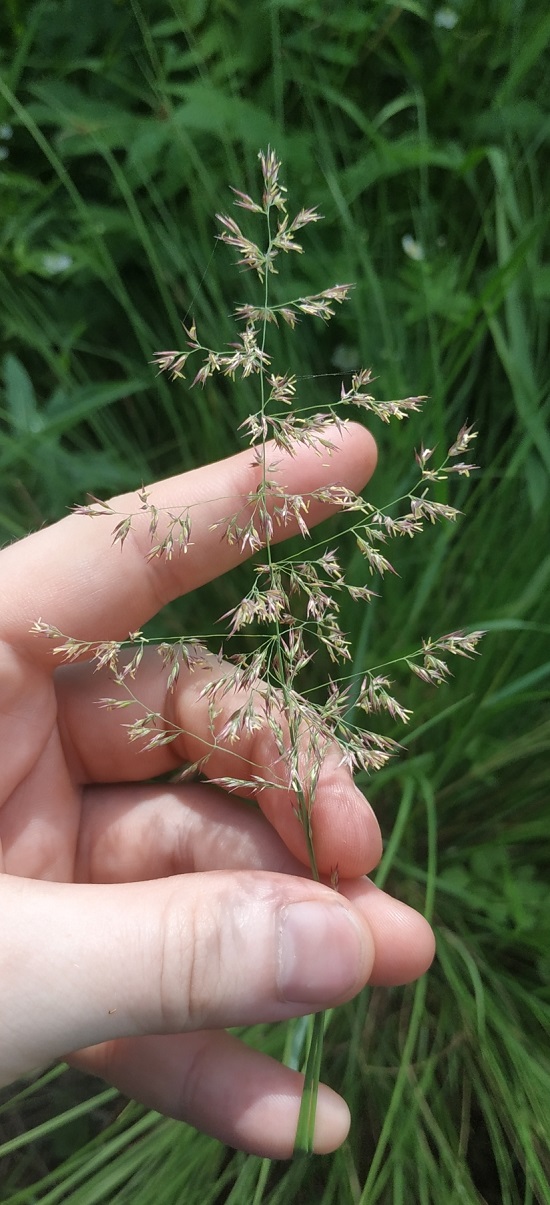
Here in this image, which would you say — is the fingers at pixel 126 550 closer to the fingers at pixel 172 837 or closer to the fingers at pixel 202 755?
the fingers at pixel 202 755

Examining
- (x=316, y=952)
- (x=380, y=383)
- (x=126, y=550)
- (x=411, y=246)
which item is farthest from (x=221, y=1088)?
(x=411, y=246)

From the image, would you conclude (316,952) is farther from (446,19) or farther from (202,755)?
(446,19)

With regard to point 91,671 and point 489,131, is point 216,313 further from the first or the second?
point 91,671

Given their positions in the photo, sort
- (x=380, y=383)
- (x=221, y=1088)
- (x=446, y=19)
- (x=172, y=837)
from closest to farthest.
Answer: (x=221, y=1088) < (x=172, y=837) < (x=380, y=383) < (x=446, y=19)

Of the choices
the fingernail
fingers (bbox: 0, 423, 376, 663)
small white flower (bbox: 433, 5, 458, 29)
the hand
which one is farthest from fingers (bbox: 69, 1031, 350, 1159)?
small white flower (bbox: 433, 5, 458, 29)

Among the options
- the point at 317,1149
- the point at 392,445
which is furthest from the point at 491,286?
the point at 317,1149

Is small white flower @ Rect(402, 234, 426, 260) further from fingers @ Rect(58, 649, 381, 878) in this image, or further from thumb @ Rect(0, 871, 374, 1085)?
thumb @ Rect(0, 871, 374, 1085)
